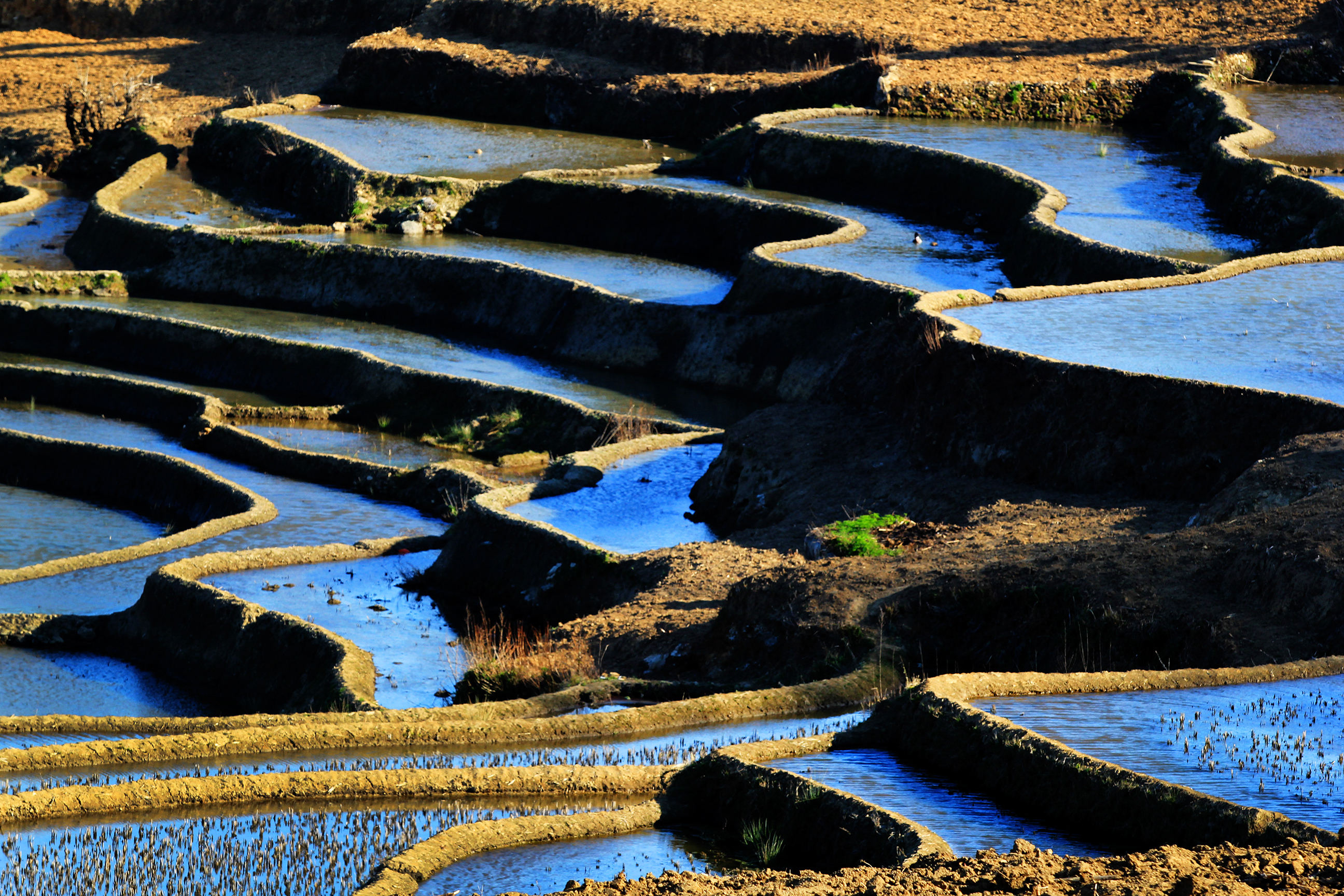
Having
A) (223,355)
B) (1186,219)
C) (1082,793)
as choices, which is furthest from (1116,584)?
(223,355)

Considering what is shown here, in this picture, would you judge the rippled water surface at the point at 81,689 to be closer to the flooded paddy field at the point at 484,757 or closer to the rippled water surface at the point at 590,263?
the flooded paddy field at the point at 484,757

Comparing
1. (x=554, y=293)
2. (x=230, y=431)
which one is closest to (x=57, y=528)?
(x=230, y=431)

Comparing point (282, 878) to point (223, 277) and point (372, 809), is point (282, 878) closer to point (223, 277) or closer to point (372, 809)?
point (372, 809)

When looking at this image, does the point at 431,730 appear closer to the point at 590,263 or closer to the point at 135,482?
the point at 135,482

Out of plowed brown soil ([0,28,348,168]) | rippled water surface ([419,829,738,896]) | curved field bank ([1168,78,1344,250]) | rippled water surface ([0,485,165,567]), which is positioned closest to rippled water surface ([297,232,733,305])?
curved field bank ([1168,78,1344,250])

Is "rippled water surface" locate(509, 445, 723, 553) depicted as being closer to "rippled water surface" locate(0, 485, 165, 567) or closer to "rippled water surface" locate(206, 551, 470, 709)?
"rippled water surface" locate(206, 551, 470, 709)
